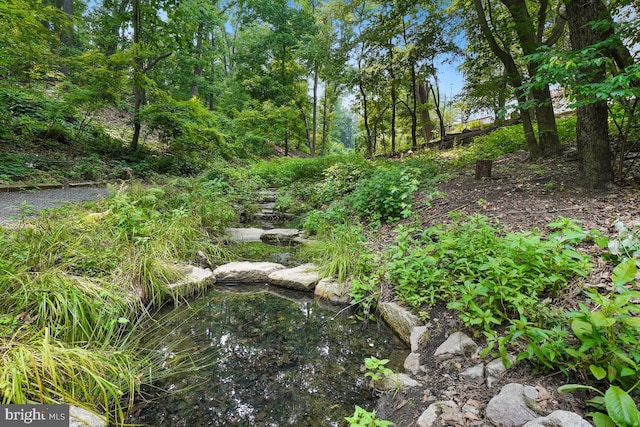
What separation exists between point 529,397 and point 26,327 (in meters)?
2.70

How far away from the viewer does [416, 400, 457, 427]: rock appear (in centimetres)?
137

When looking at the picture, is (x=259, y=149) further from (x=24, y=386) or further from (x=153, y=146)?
(x=24, y=386)

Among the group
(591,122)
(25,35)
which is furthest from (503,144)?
(25,35)

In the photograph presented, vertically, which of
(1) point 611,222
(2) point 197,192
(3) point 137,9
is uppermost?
(3) point 137,9

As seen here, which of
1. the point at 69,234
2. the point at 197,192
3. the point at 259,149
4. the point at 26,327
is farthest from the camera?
the point at 259,149

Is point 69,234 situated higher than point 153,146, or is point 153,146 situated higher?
point 153,146

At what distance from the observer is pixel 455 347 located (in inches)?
71.6

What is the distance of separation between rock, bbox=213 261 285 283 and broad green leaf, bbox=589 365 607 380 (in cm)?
289

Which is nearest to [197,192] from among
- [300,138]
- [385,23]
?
[385,23]

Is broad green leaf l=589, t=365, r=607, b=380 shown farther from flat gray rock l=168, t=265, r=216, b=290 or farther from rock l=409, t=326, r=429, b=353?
flat gray rock l=168, t=265, r=216, b=290

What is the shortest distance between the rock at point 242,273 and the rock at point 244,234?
1.13 m

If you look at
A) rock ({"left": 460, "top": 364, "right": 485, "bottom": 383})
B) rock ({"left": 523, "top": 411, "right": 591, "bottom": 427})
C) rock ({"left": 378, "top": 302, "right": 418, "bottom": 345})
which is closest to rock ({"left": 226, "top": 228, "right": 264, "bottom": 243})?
rock ({"left": 378, "top": 302, "right": 418, "bottom": 345})

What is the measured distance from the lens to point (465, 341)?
1816 millimetres

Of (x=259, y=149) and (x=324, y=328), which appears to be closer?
(x=324, y=328)
